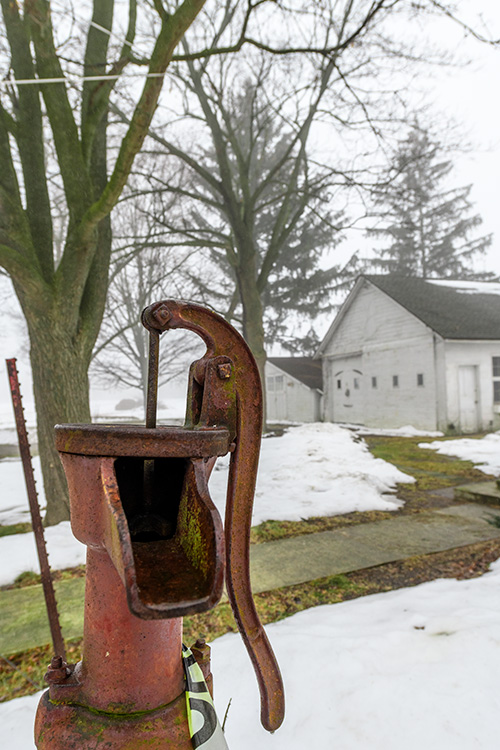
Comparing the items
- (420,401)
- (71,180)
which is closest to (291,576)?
(71,180)

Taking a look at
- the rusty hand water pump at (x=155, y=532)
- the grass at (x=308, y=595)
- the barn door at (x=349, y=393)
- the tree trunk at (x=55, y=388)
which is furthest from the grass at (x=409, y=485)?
the barn door at (x=349, y=393)

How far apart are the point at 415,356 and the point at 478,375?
206 centimetres

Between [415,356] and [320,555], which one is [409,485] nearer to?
[320,555]

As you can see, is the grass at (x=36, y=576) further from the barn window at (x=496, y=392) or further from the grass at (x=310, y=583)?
the barn window at (x=496, y=392)

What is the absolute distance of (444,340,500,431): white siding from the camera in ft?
47.0

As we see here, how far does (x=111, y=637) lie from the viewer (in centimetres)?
101

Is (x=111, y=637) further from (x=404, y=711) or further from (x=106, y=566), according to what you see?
(x=404, y=711)

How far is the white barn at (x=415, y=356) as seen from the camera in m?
14.5

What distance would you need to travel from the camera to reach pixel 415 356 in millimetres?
15562

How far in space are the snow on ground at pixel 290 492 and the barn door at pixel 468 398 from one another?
663 centimetres

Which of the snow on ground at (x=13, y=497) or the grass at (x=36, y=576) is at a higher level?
the grass at (x=36, y=576)

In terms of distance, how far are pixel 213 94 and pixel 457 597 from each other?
1152 cm

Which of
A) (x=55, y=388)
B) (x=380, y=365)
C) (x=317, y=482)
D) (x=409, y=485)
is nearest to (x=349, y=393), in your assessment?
(x=380, y=365)

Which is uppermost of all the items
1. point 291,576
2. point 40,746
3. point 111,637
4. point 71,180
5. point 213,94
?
point 213,94
